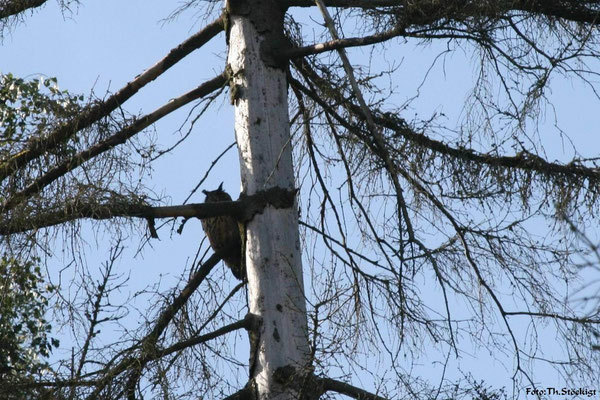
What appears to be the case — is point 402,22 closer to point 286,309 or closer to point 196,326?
point 286,309

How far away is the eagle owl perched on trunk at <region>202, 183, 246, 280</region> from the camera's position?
18.4 ft

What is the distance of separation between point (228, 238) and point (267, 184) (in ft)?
1.46

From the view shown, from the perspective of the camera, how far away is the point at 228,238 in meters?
5.60

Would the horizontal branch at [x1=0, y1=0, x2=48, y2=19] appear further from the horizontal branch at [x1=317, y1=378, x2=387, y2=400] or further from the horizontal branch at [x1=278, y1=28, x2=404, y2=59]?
the horizontal branch at [x1=317, y1=378, x2=387, y2=400]

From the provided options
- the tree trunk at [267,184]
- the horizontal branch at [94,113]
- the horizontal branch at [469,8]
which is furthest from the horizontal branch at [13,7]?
the horizontal branch at [469,8]

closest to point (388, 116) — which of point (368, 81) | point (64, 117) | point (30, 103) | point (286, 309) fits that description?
point (368, 81)

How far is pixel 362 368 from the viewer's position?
4.77 m

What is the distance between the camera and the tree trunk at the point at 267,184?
501cm

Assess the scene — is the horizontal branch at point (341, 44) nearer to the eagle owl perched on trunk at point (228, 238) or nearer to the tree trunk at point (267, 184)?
the tree trunk at point (267, 184)

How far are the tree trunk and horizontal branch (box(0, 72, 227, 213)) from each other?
23 centimetres

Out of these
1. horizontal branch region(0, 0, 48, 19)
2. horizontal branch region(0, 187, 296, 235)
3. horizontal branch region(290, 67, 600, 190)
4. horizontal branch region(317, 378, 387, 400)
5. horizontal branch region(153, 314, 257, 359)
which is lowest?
horizontal branch region(317, 378, 387, 400)

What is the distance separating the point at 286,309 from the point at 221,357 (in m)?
0.48

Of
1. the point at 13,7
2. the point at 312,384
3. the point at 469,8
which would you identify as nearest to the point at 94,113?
the point at 13,7

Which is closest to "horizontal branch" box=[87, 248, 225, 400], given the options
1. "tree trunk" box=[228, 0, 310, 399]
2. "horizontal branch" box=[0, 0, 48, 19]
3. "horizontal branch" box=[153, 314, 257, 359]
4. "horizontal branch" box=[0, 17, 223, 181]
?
"horizontal branch" box=[153, 314, 257, 359]
